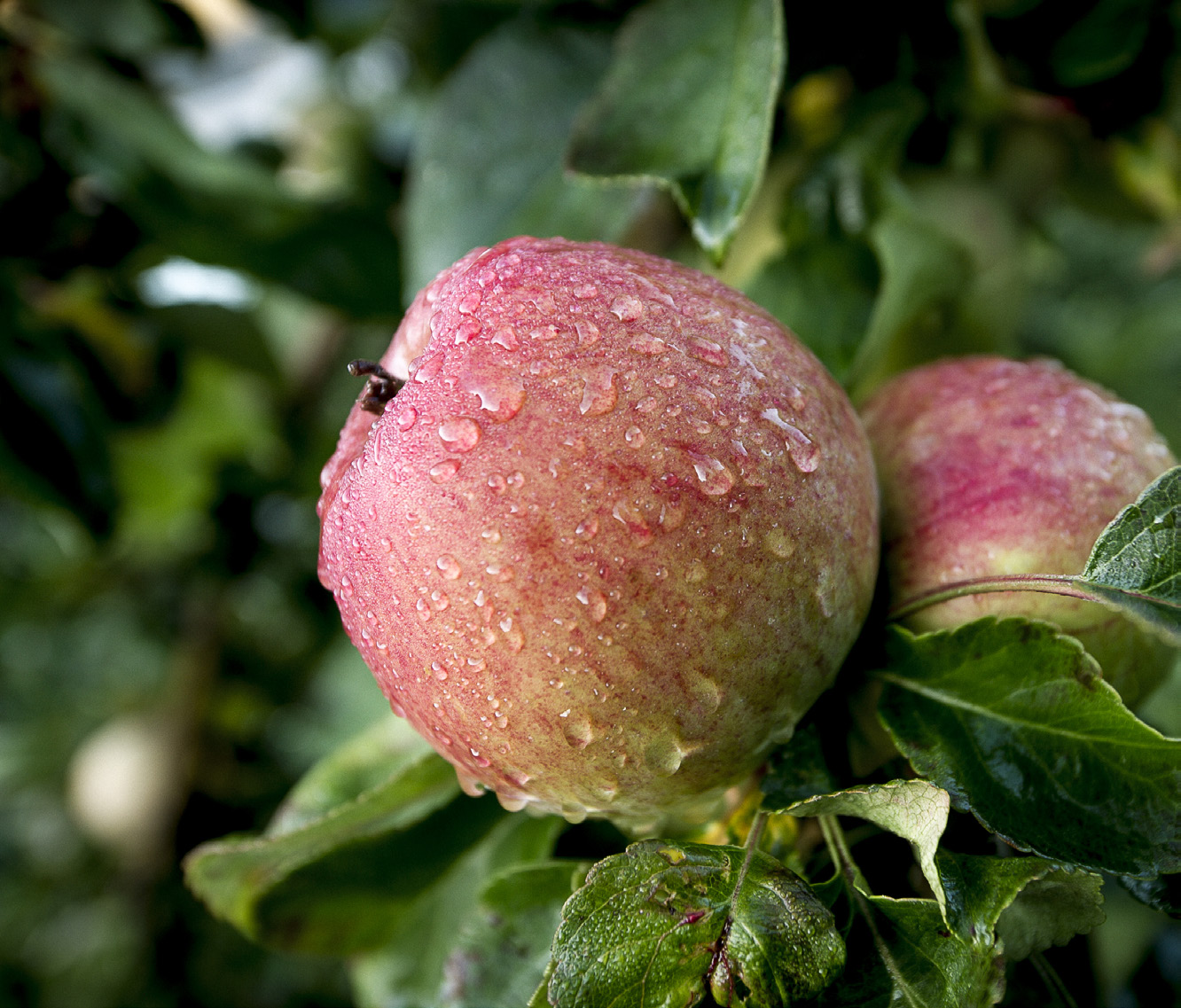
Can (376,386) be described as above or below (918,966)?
above

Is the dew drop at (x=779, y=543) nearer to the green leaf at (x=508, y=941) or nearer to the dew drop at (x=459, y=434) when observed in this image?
the dew drop at (x=459, y=434)

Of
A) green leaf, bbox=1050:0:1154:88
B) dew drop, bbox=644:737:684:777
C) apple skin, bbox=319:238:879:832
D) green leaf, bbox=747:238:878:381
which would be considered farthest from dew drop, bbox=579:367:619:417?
green leaf, bbox=1050:0:1154:88

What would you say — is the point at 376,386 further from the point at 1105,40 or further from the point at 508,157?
the point at 1105,40

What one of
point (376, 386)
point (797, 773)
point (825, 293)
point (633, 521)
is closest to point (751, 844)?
point (797, 773)

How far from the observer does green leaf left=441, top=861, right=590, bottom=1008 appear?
0.52 m

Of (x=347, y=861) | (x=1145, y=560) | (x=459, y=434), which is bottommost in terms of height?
(x=347, y=861)

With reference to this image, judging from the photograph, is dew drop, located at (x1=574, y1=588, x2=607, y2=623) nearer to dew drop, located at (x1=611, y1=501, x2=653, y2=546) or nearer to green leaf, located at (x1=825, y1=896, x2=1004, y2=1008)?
dew drop, located at (x1=611, y1=501, x2=653, y2=546)

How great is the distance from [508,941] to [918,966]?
0.23m

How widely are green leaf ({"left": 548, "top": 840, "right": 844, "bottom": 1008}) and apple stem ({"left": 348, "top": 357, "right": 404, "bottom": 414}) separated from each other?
217mm

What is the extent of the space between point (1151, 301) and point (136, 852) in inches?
71.9

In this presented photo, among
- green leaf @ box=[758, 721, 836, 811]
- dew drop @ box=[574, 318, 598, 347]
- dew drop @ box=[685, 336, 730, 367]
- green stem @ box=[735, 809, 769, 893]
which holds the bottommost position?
green leaf @ box=[758, 721, 836, 811]

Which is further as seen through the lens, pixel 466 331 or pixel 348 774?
pixel 348 774

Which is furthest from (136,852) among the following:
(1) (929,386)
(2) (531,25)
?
→ (1) (929,386)

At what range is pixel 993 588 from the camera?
44cm
